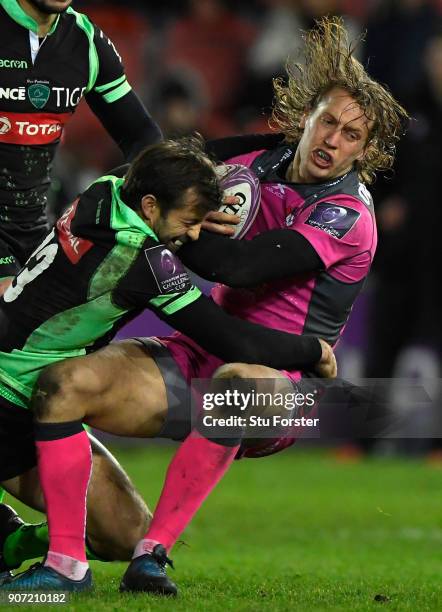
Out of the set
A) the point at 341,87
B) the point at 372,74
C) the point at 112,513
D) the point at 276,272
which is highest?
the point at 341,87

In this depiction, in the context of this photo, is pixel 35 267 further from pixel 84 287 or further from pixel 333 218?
pixel 333 218

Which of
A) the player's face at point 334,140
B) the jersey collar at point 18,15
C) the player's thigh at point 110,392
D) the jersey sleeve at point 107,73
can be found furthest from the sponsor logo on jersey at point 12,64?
the player's thigh at point 110,392

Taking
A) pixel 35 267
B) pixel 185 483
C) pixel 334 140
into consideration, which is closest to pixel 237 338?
pixel 185 483

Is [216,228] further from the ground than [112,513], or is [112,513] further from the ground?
[216,228]

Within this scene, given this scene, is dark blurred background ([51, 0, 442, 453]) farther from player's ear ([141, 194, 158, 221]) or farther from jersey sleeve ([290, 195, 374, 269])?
player's ear ([141, 194, 158, 221])

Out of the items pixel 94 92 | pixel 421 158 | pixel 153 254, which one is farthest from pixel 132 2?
pixel 153 254

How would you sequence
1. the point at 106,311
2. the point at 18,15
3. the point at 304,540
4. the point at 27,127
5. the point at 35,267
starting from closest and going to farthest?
the point at 106,311 < the point at 35,267 < the point at 18,15 < the point at 27,127 < the point at 304,540

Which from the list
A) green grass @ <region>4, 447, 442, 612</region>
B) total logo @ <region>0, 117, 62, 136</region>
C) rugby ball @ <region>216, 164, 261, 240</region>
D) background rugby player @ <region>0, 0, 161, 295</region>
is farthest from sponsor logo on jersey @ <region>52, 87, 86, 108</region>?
green grass @ <region>4, 447, 442, 612</region>

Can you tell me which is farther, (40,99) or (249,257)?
(40,99)

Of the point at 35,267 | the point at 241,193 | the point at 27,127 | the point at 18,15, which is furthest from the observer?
the point at 27,127

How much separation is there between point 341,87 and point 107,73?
3.48ft

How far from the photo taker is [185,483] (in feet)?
16.0

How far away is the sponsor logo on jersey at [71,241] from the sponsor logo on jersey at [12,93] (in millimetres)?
883

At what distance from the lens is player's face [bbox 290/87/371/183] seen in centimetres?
527
